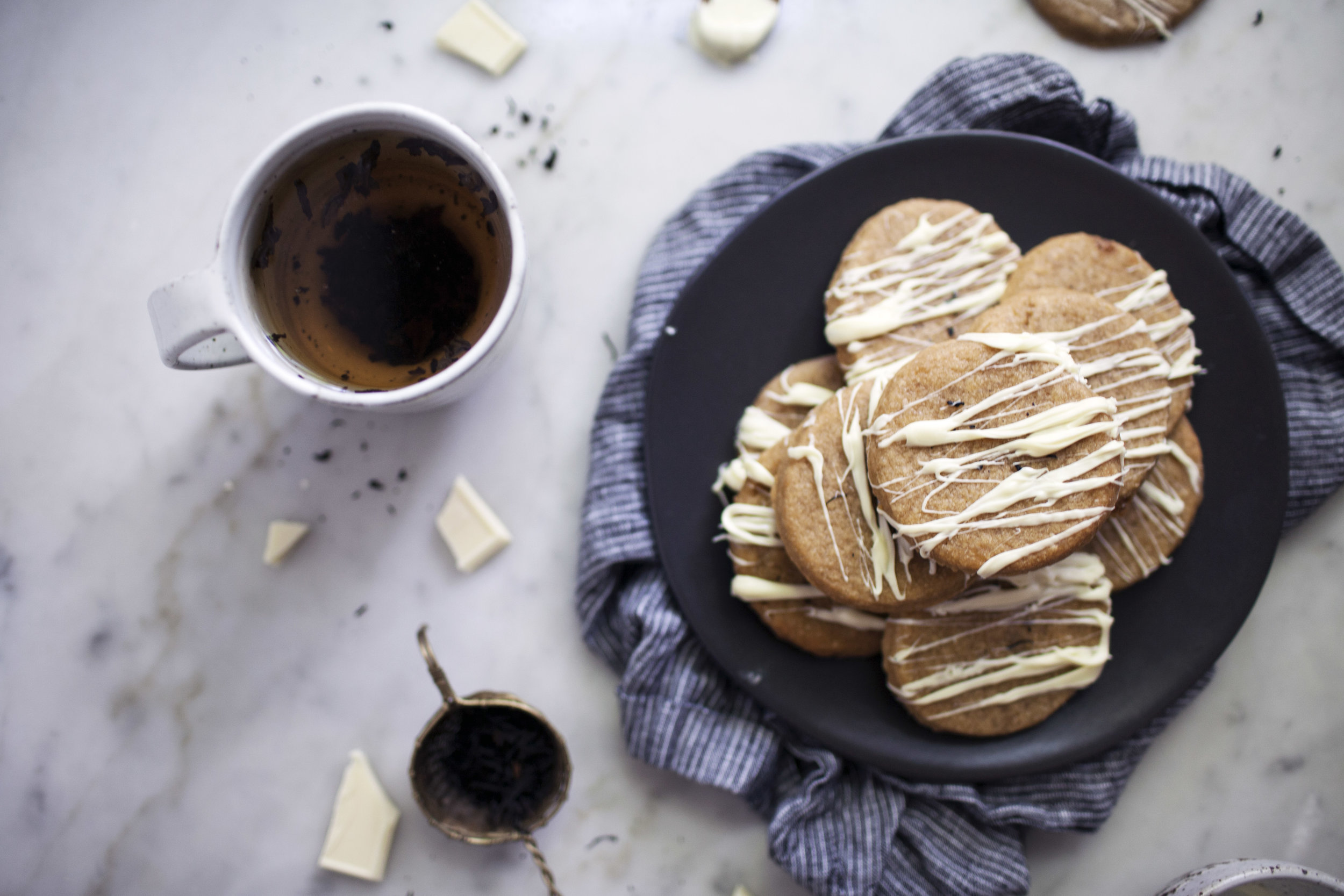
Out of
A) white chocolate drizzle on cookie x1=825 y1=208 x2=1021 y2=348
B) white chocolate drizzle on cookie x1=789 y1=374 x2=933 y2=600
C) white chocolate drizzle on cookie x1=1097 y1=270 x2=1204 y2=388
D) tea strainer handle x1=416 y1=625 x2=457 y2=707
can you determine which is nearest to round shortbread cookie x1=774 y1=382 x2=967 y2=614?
white chocolate drizzle on cookie x1=789 y1=374 x2=933 y2=600

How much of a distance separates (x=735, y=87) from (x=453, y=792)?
1191mm

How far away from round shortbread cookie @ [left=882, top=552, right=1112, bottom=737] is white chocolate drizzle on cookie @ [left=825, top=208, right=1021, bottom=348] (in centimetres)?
38

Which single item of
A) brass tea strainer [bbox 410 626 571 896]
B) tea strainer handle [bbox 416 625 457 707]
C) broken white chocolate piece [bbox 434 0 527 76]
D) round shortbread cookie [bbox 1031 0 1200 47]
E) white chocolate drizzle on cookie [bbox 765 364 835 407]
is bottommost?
brass tea strainer [bbox 410 626 571 896]

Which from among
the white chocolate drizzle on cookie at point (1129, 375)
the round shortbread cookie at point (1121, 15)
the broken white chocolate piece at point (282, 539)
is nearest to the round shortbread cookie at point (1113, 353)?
the white chocolate drizzle on cookie at point (1129, 375)

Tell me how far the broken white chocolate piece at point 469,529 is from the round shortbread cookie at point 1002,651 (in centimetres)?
61

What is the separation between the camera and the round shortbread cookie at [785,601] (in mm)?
1119

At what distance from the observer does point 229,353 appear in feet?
3.21

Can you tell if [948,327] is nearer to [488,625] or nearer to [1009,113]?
[1009,113]

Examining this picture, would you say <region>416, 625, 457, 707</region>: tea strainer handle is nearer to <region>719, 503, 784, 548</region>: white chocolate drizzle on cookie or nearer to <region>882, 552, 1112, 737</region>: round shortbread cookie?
<region>719, 503, 784, 548</region>: white chocolate drizzle on cookie

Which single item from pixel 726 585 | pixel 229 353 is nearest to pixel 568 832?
pixel 726 585

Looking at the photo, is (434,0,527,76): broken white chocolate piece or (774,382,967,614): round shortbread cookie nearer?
(774,382,967,614): round shortbread cookie

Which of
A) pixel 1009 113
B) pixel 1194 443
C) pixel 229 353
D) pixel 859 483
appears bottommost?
pixel 229 353

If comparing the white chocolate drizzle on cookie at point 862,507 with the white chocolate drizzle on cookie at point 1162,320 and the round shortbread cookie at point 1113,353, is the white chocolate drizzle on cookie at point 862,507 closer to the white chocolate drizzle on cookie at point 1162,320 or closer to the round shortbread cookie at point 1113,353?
the round shortbread cookie at point 1113,353

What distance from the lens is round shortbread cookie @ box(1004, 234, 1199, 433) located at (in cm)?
111
